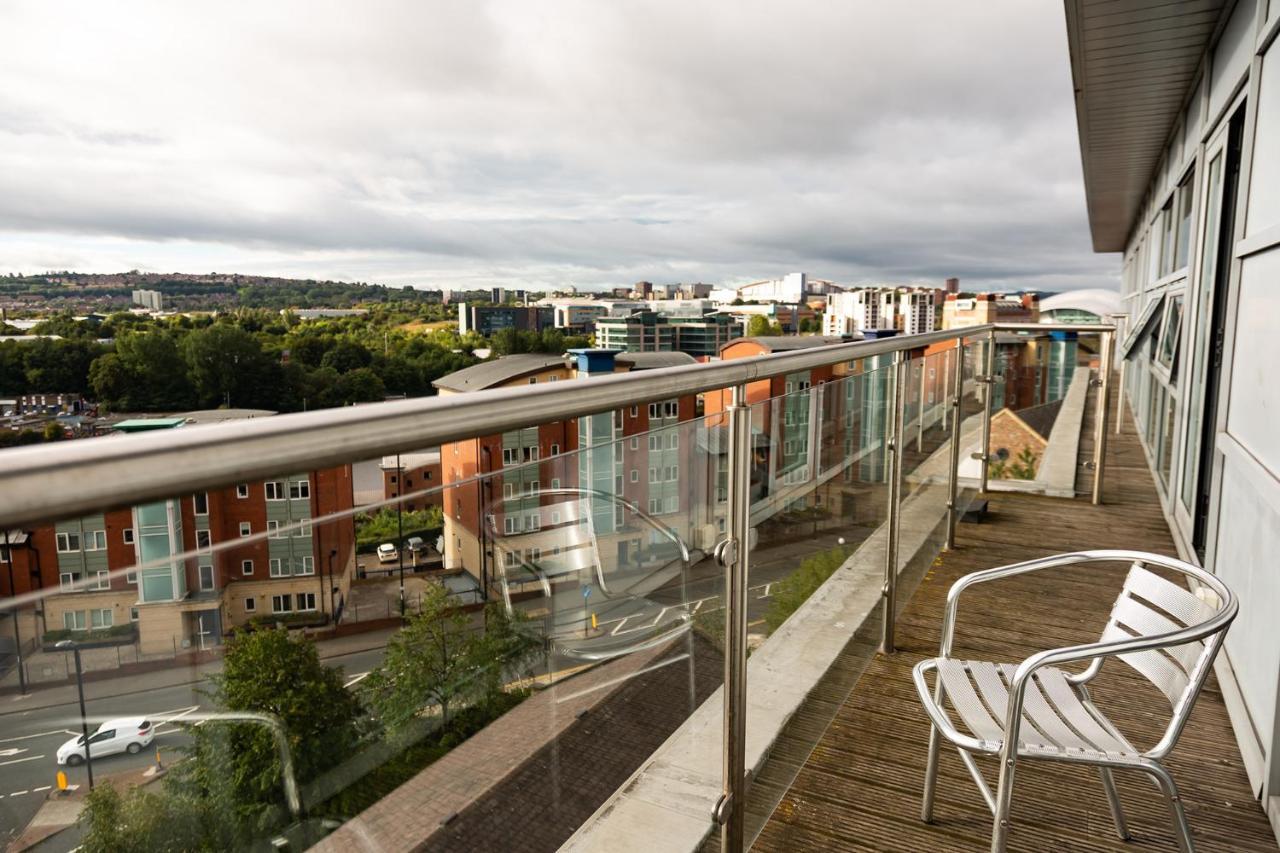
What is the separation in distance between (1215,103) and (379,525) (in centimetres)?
623

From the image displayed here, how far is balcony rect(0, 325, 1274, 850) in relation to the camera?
699mm

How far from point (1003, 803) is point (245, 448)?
179cm

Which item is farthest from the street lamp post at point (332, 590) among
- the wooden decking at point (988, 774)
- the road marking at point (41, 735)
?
the wooden decking at point (988, 774)

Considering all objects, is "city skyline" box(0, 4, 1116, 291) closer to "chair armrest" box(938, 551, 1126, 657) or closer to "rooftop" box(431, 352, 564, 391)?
"rooftop" box(431, 352, 564, 391)

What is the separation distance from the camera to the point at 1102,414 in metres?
6.37

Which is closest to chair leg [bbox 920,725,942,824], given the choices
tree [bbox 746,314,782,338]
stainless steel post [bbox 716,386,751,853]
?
stainless steel post [bbox 716,386,751,853]

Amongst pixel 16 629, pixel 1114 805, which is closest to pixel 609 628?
pixel 16 629

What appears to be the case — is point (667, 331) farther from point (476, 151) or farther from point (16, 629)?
point (16, 629)

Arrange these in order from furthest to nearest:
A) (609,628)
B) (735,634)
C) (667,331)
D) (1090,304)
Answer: (667,331)
(1090,304)
(735,634)
(609,628)

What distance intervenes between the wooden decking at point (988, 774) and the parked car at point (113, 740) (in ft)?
6.48

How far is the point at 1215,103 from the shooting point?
16.6ft

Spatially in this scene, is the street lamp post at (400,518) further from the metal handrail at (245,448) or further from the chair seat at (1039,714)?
the chair seat at (1039,714)

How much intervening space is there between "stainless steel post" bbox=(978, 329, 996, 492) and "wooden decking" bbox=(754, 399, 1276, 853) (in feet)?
6.68

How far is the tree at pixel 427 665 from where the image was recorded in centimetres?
90
